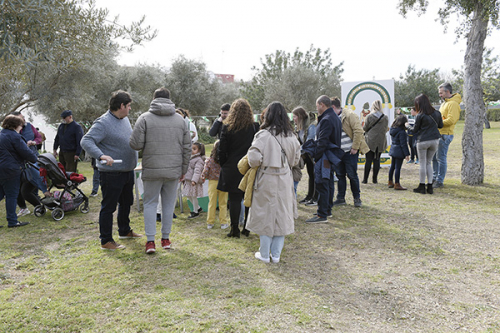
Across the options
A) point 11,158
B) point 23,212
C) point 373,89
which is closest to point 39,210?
point 23,212

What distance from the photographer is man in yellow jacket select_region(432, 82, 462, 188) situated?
805cm

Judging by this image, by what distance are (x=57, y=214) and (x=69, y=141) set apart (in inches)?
73.7

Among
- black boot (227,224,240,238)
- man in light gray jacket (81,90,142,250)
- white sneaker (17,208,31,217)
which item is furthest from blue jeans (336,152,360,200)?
white sneaker (17,208,31,217)

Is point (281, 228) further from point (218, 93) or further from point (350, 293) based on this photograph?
point (218, 93)

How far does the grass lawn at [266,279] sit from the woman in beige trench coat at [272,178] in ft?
1.64

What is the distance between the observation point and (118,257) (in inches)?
178

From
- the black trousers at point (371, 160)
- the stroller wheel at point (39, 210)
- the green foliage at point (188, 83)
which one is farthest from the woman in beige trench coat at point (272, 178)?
the green foliage at point (188, 83)

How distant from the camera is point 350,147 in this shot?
6.86 m

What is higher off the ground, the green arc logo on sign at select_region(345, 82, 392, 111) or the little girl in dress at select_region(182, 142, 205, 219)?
the green arc logo on sign at select_region(345, 82, 392, 111)

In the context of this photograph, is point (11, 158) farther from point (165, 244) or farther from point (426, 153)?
point (426, 153)

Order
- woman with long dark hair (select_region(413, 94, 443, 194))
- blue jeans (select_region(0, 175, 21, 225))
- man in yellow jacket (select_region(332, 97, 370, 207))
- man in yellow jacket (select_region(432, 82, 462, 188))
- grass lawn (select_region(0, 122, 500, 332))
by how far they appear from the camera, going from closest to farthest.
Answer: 1. grass lawn (select_region(0, 122, 500, 332))
2. blue jeans (select_region(0, 175, 21, 225))
3. man in yellow jacket (select_region(332, 97, 370, 207))
4. woman with long dark hair (select_region(413, 94, 443, 194))
5. man in yellow jacket (select_region(432, 82, 462, 188))

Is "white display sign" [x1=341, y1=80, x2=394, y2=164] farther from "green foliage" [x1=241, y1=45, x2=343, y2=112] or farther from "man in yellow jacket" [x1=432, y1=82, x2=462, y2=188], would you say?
"green foliage" [x1=241, y1=45, x2=343, y2=112]

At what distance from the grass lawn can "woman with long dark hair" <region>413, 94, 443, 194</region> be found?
1.62 metres

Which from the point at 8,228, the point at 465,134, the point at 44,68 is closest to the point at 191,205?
the point at 8,228
